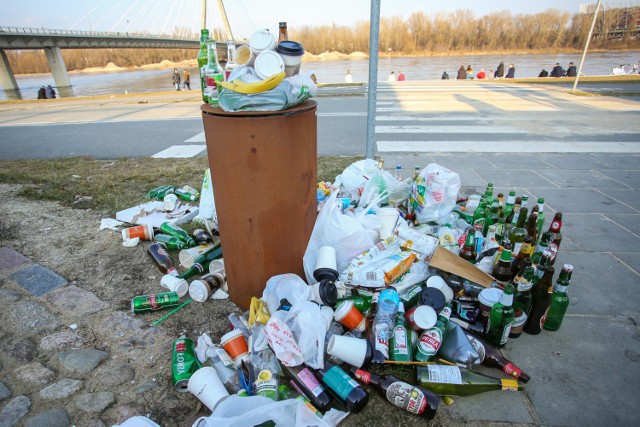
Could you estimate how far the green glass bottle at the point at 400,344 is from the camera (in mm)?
1855

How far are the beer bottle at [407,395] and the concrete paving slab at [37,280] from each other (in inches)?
92.7

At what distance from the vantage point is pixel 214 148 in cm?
195

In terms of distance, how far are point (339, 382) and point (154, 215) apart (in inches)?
105

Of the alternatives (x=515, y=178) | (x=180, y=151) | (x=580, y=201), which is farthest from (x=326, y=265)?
(x=180, y=151)

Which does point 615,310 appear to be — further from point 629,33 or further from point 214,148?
point 629,33

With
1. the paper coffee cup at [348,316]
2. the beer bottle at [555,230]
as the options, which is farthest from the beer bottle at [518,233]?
the paper coffee cup at [348,316]

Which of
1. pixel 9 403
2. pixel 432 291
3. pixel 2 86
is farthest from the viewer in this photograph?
pixel 2 86

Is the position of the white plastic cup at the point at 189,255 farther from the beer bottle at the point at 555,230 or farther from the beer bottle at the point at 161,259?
the beer bottle at the point at 555,230

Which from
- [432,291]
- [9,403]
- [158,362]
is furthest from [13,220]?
[432,291]

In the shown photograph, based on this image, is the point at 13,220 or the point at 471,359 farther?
the point at 13,220

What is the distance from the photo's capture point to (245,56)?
2.08m

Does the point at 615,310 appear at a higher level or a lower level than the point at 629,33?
lower

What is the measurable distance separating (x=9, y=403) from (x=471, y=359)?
2.30 metres

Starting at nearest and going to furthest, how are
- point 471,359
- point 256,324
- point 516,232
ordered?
point 471,359
point 256,324
point 516,232
